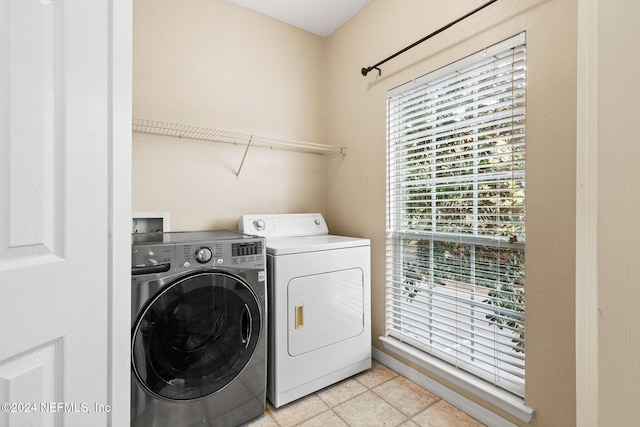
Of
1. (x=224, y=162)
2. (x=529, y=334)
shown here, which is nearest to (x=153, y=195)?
(x=224, y=162)

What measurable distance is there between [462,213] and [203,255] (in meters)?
1.35

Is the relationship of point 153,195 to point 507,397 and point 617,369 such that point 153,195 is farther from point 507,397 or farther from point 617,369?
point 507,397

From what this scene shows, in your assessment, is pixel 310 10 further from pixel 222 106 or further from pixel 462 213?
pixel 462 213

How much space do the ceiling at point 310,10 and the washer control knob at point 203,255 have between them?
1890 mm

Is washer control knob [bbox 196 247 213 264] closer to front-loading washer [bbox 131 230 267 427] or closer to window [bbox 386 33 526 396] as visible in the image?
front-loading washer [bbox 131 230 267 427]

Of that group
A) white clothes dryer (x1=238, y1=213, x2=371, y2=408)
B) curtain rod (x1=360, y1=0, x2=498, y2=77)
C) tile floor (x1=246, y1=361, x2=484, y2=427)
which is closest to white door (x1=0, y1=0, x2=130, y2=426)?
white clothes dryer (x1=238, y1=213, x2=371, y2=408)

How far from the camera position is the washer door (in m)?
1.25

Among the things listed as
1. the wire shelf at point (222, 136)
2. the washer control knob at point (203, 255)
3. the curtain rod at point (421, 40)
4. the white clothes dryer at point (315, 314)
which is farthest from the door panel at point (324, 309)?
the curtain rod at point (421, 40)

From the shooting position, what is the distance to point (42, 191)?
0.67 m

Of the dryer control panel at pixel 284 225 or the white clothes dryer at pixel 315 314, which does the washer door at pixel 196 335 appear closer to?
the white clothes dryer at pixel 315 314

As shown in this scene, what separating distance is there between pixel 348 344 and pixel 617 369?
1457 millimetres

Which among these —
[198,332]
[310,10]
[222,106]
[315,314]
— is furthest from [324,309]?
[310,10]

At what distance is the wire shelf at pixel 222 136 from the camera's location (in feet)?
6.00

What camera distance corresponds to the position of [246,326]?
151cm
